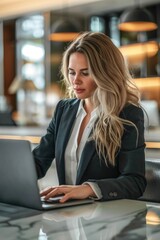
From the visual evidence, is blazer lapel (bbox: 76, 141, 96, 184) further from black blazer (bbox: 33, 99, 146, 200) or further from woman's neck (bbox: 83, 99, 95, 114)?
woman's neck (bbox: 83, 99, 95, 114)

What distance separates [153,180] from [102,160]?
203 mm

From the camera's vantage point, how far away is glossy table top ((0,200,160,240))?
3.52ft

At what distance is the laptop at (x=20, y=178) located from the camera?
1341 mm

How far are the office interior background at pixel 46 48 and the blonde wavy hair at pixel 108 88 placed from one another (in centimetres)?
650

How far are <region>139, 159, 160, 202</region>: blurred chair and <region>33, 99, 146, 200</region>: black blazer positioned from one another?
8 centimetres

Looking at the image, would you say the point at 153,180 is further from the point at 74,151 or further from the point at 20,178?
the point at 20,178

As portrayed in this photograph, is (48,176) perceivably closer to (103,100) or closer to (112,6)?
(103,100)

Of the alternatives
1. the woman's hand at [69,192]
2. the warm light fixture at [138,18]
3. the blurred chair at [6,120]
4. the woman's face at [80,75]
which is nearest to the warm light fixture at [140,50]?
the warm light fixture at [138,18]

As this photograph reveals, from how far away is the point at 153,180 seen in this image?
1746 millimetres

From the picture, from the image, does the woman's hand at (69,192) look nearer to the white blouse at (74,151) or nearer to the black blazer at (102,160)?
the black blazer at (102,160)

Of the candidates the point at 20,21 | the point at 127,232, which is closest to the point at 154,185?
the point at 127,232

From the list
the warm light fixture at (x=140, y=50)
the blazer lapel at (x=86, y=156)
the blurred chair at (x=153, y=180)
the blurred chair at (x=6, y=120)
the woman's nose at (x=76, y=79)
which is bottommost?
the blurred chair at (x=6, y=120)

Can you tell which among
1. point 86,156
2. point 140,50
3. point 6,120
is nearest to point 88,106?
point 86,156

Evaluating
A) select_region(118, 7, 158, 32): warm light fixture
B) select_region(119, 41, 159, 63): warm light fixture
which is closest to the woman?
select_region(118, 7, 158, 32): warm light fixture
